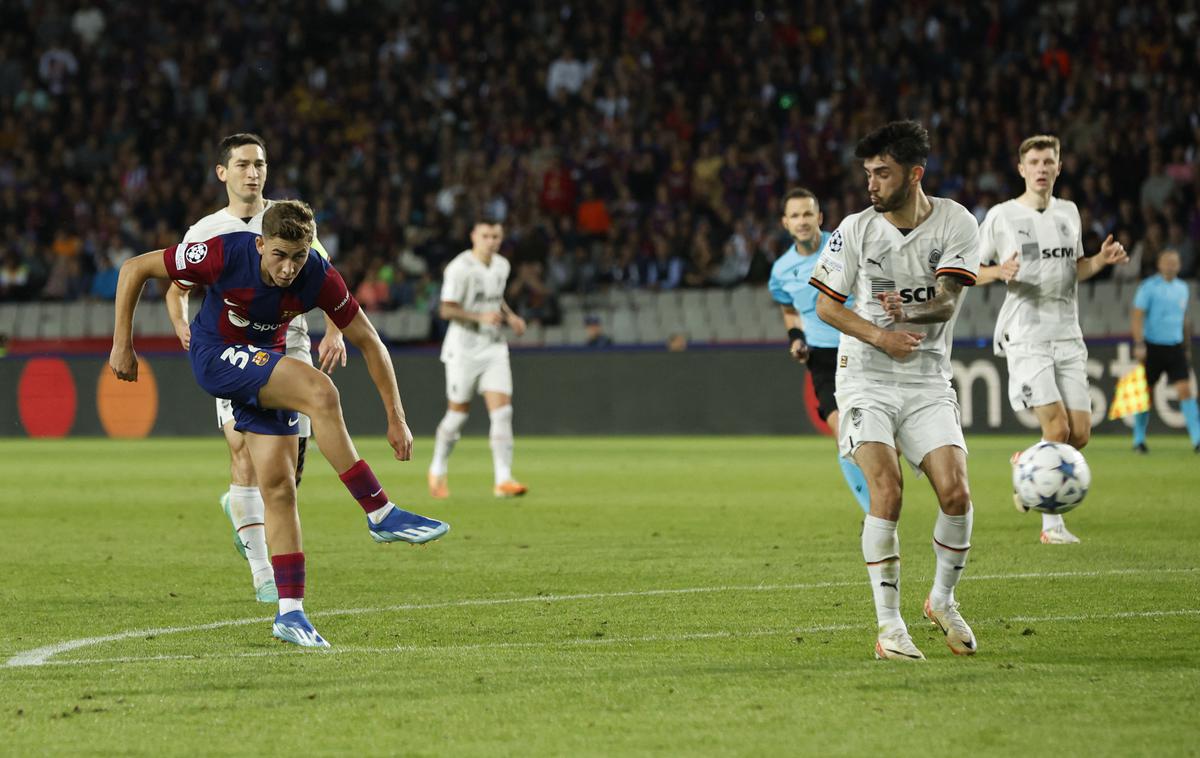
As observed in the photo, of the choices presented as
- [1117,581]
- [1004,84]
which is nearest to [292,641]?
[1117,581]

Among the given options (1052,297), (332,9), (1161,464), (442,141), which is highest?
(332,9)

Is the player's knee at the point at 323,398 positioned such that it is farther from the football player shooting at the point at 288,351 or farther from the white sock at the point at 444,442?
Result: the white sock at the point at 444,442

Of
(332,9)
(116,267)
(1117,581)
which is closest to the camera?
(1117,581)

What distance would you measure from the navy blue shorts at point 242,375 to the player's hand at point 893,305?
2.48m

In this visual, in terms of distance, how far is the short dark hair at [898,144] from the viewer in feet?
21.9

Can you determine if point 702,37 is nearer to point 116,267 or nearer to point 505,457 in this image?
point 116,267

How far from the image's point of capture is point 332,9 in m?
34.1

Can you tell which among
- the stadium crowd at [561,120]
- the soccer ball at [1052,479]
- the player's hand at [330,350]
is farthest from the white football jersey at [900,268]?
the stadium crowd at [561,120]

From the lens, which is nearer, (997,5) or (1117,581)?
(1117,581)

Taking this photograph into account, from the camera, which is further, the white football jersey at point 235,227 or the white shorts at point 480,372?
the white shorts at point 480,372

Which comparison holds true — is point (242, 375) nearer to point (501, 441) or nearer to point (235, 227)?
point (235, 227)

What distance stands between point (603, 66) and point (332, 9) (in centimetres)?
669

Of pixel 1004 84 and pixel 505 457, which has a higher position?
pixel 1004 84

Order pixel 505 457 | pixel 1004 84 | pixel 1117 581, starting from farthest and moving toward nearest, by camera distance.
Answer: pixel 1004 84, pixel 505 457, pixel 1117 581
